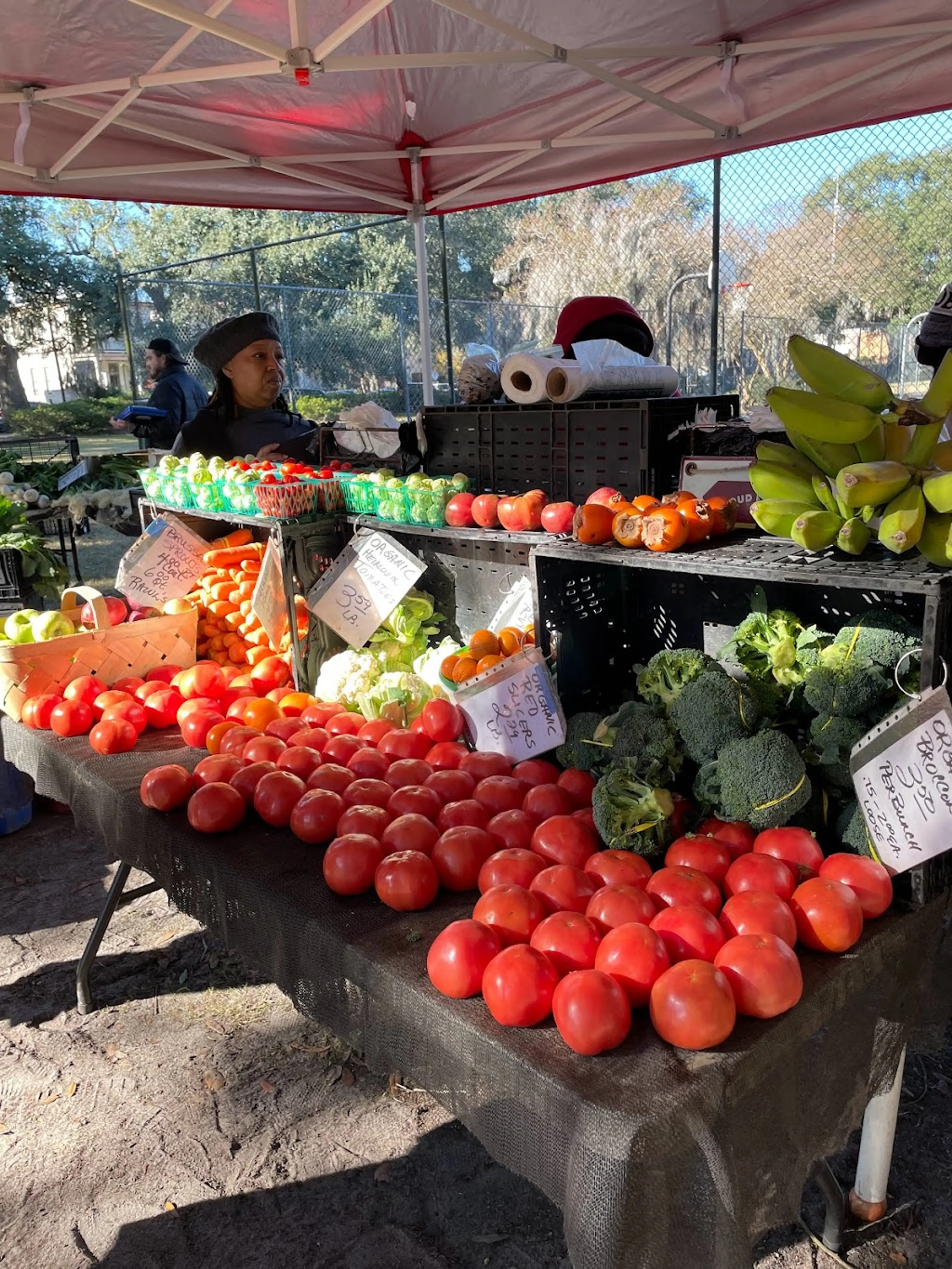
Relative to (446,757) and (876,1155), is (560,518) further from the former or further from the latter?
(876,1155)

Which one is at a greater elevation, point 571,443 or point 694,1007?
point 571,443

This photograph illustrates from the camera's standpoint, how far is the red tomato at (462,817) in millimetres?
1868

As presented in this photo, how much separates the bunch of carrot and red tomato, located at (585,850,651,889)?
71.1 inches

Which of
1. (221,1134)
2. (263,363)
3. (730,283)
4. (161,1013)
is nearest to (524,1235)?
(221,1134)

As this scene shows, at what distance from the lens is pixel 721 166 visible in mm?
7805

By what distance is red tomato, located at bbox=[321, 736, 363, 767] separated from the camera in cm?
227

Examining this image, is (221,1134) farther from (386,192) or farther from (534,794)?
(386,192)

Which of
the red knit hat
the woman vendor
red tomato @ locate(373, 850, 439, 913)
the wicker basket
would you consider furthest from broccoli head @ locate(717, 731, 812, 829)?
the woman vendor

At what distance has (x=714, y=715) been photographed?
1745 millimetres

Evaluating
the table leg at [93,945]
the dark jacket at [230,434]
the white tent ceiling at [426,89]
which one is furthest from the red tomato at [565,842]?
the dark jacket at [230,434]

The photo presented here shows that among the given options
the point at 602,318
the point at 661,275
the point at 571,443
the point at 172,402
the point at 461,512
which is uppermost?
the point at 661,275

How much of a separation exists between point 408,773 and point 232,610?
5.32 ft

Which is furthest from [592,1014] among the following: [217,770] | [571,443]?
[571,443]

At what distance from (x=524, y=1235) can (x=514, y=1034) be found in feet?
3.49
